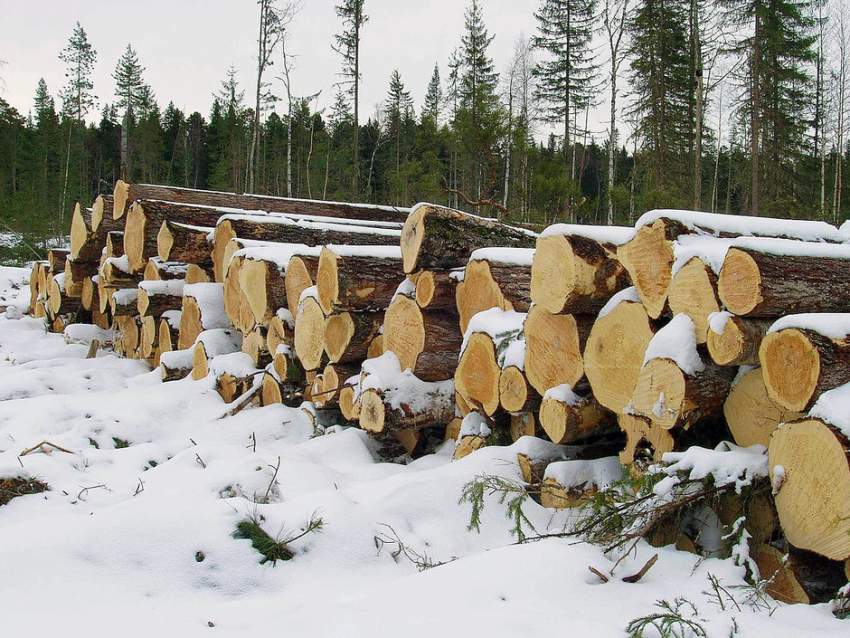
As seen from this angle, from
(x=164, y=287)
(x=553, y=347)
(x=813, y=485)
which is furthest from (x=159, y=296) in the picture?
(x=813, y=485)

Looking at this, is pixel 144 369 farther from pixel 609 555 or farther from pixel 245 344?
pixel 609 555

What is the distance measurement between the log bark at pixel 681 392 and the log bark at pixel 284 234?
3.70 m

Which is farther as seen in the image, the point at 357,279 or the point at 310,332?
the point at 310,332

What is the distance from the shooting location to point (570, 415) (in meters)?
2.64

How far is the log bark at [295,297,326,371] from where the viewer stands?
4.22 meters

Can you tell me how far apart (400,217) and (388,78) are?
29.5 meters

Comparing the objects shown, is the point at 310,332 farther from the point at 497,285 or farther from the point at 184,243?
the point at 184,243

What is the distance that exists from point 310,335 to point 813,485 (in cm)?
341

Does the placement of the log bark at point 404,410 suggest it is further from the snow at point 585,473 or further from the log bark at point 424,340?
the snow at point 585,473

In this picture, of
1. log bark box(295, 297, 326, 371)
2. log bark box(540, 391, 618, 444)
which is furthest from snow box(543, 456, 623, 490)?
log bark box(295, 297, 326, 371)

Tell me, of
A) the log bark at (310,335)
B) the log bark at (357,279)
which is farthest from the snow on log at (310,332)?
the log bark at (357,279)

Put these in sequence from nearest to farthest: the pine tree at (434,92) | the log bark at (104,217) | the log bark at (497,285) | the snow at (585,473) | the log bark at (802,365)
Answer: the log bark at (802,365), the snow at (585,473), the log bark at (497,285), the log bark at (104,217), the pine tree at (434,92)

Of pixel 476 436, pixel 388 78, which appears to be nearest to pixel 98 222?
pixel 476 436

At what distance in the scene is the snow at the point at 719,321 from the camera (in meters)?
2.02
